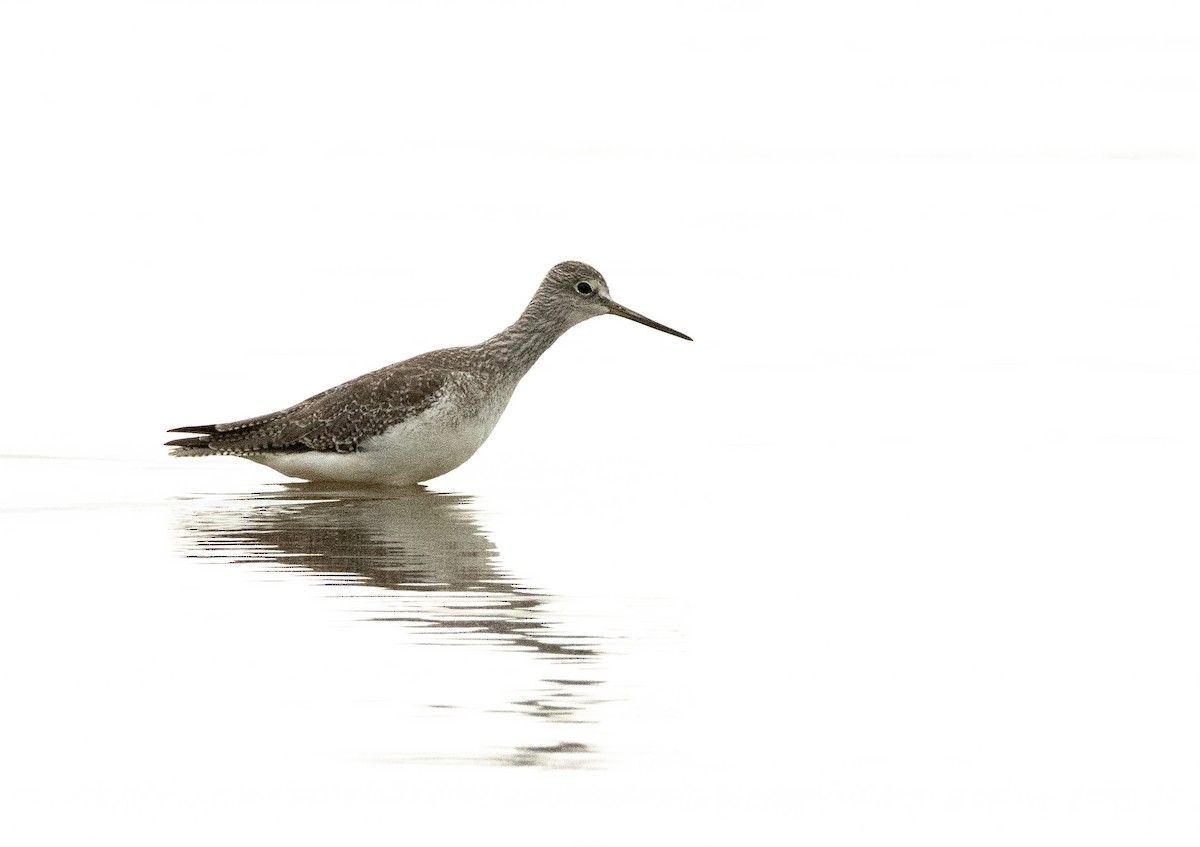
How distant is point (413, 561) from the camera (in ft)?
36.6

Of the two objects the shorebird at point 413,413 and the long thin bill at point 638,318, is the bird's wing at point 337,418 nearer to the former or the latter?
the shorebird at point 413,413

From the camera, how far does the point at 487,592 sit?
33.9 feet

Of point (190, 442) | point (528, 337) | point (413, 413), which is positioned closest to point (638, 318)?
point (528, 337)

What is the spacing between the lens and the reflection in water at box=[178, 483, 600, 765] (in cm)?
895

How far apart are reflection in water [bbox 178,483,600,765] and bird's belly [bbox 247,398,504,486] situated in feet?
0.45

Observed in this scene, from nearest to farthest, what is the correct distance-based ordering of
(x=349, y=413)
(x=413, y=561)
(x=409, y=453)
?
(x=413, y=561)
(x=409, y=453)
(x=349, y=413)

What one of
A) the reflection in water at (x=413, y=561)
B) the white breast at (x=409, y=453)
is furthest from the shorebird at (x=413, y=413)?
the reflection in water at (x=413, y=561)

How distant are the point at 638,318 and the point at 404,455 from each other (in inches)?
93.8

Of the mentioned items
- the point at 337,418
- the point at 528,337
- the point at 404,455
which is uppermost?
the point at 528,337

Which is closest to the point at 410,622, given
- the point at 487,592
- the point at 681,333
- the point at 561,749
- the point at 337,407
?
the point at 487,592

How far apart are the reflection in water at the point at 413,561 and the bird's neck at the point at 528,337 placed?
4.06 ft

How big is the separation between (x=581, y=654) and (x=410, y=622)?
1000mm

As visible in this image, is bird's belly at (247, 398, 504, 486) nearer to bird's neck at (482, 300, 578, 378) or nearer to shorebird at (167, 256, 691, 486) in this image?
shorebird at (167, 256, 691, 486)

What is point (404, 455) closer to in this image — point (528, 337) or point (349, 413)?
point (349, 413)
